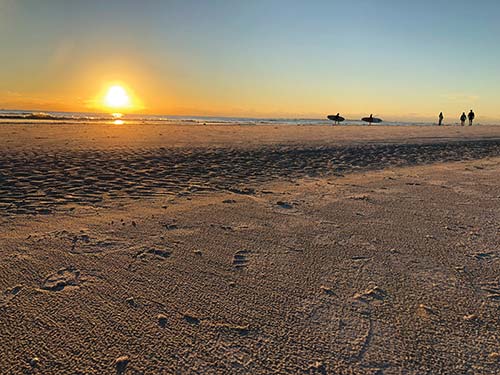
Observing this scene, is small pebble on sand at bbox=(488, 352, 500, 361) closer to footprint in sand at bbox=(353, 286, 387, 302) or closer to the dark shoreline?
footprint in sand at bbox=(353, 286, 387, 302)

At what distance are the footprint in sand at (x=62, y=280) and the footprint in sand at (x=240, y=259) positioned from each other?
1.33 meters

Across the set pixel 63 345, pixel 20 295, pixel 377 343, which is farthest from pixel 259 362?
pixel 20 295

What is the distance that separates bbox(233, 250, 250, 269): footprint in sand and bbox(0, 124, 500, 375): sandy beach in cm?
2

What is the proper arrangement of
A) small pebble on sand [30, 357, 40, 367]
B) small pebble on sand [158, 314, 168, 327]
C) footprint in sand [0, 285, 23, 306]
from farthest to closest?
1. footprint in sand [0, 285, 23, 306]
2. small pebble on sand [158, 314, 168, 327]
3. small pebble on sand [30, 357, 40, 367]

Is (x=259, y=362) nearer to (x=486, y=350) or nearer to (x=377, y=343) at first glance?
(x=377, y=343)

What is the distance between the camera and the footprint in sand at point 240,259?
3.08 meters

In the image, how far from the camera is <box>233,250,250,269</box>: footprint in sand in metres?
3.08

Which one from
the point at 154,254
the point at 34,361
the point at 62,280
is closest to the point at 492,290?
the point at 154,254

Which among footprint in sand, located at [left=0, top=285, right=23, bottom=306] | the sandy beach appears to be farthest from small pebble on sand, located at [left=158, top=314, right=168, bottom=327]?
footprint in sand, located at [left=0, top=285, right=23, bottom=306]

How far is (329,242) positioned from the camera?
11.9 ft

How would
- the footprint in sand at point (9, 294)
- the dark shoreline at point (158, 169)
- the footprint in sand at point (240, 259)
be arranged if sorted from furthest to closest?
the dark shoreline at point (158, 169), the footprint in sand at point (240, 259), the footprint in sand at point (9, 294)

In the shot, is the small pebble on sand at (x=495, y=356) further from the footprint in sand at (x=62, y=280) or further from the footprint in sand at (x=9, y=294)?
the footprint in sand at (x=9, y=294)

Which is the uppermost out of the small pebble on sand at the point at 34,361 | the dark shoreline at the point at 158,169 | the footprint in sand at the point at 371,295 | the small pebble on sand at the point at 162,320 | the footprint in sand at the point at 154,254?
the dark shoreline at the point at 158,169

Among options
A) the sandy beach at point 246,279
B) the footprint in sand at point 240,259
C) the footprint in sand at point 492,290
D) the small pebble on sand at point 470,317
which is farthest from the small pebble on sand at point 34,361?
the footprint in sand at point 492,290
